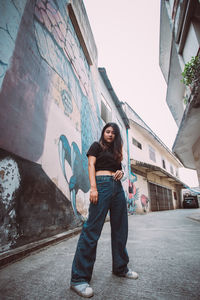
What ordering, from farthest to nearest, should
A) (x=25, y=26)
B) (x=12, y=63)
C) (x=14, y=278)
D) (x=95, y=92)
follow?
1. (x=95, y=92)
2. (x=25, y=26)
3. (x=12, y=63)
4. (x=14, y=278)

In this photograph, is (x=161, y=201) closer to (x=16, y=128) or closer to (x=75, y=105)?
(x=75, y=105)

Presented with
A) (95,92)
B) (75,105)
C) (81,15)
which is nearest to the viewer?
(75,105)

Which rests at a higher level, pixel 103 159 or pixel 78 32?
pixel 78 32

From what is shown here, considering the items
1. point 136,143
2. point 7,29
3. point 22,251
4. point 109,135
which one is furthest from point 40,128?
point 136,143

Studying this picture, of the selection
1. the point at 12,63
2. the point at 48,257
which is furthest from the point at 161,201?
the point at 12,63

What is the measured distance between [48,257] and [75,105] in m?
3.72

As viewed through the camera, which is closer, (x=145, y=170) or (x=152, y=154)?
(x=145, y=170)

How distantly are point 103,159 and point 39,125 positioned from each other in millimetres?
1715

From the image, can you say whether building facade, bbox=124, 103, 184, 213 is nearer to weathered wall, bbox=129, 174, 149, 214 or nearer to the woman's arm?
weathered wall, bbox=129, 174, 149, 214

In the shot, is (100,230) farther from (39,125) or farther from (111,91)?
(111,91)

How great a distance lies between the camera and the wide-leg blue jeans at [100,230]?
124cm

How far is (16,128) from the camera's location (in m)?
2.18

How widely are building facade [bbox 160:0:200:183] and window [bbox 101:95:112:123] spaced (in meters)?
3.76

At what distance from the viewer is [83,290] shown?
43.6 inches
